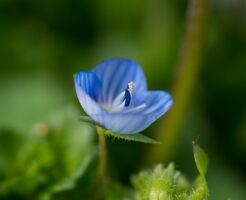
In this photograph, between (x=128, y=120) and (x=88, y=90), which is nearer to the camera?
(x=128, y=120)

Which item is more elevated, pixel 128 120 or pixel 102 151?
pixel 128 120

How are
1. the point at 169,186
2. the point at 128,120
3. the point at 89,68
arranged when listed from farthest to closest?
the point at 89,68, the point at 169,186, the point at 128,120

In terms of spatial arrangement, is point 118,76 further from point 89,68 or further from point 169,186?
point 89,68

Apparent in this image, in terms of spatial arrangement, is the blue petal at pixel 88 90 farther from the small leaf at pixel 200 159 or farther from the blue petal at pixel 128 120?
the small leaf at pixel 200 159

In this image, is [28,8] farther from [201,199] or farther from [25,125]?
[201,199]

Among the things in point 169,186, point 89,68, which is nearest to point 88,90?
point 169,186

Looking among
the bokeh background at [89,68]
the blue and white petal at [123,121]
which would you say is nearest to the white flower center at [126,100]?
the blue and white petal at [123,121]

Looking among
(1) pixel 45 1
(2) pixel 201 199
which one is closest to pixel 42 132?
(2) pixel 201 199

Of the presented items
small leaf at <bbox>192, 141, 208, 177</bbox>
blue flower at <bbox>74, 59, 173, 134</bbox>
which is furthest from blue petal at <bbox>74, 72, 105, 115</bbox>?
small leaf at <bbox>192, 141, 208, 177</bbox>
